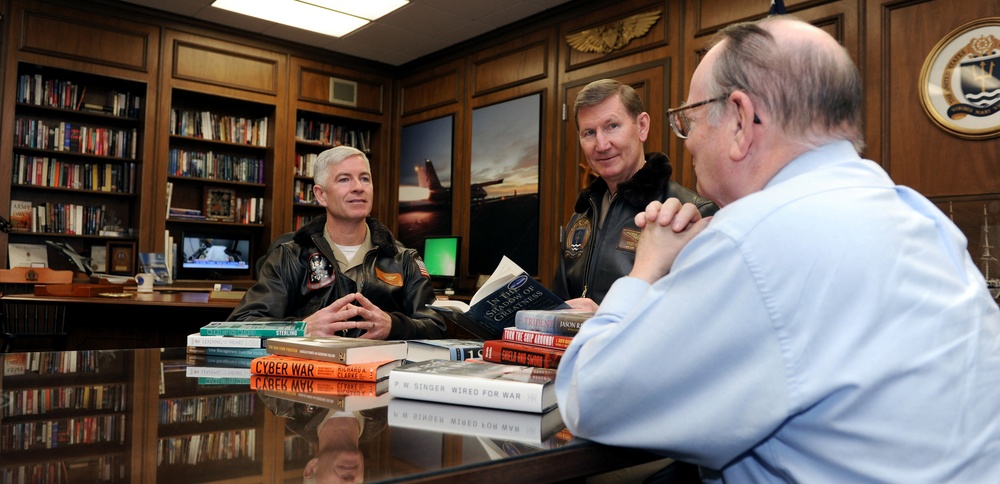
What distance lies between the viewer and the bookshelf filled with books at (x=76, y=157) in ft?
18.0

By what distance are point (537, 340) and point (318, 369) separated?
399mm

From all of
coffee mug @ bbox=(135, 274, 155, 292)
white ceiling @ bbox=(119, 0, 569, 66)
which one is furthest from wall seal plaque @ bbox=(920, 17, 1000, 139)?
coffee mug @ bbox=(135, 274, 155, 292)

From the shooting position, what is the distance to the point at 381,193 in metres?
7.24

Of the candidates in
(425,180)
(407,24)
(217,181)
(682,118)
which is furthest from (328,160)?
(425,180)

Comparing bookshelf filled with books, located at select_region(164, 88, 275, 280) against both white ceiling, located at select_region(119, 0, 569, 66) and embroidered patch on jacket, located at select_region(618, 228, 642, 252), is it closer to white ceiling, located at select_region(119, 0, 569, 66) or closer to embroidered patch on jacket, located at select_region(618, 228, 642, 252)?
white ceiling, located at select_region(119, 0, 569, 66)

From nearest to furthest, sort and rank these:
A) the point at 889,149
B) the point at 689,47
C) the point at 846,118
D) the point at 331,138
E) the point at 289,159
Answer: the point at 846,118
the point at 889,149
the point at 689,47
the point at 289,159
the point at 331,138

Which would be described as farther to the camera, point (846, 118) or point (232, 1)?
point (232, 1)

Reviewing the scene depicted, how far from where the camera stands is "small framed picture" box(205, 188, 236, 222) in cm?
636

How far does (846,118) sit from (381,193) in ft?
21.4

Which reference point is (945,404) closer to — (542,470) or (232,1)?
(542,470)

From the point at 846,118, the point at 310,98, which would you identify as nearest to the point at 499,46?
the point at 310,98

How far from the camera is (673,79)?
475 centimetres

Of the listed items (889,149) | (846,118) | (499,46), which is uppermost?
(499,46)

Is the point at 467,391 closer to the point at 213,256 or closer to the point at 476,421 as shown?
the point at 476,421
